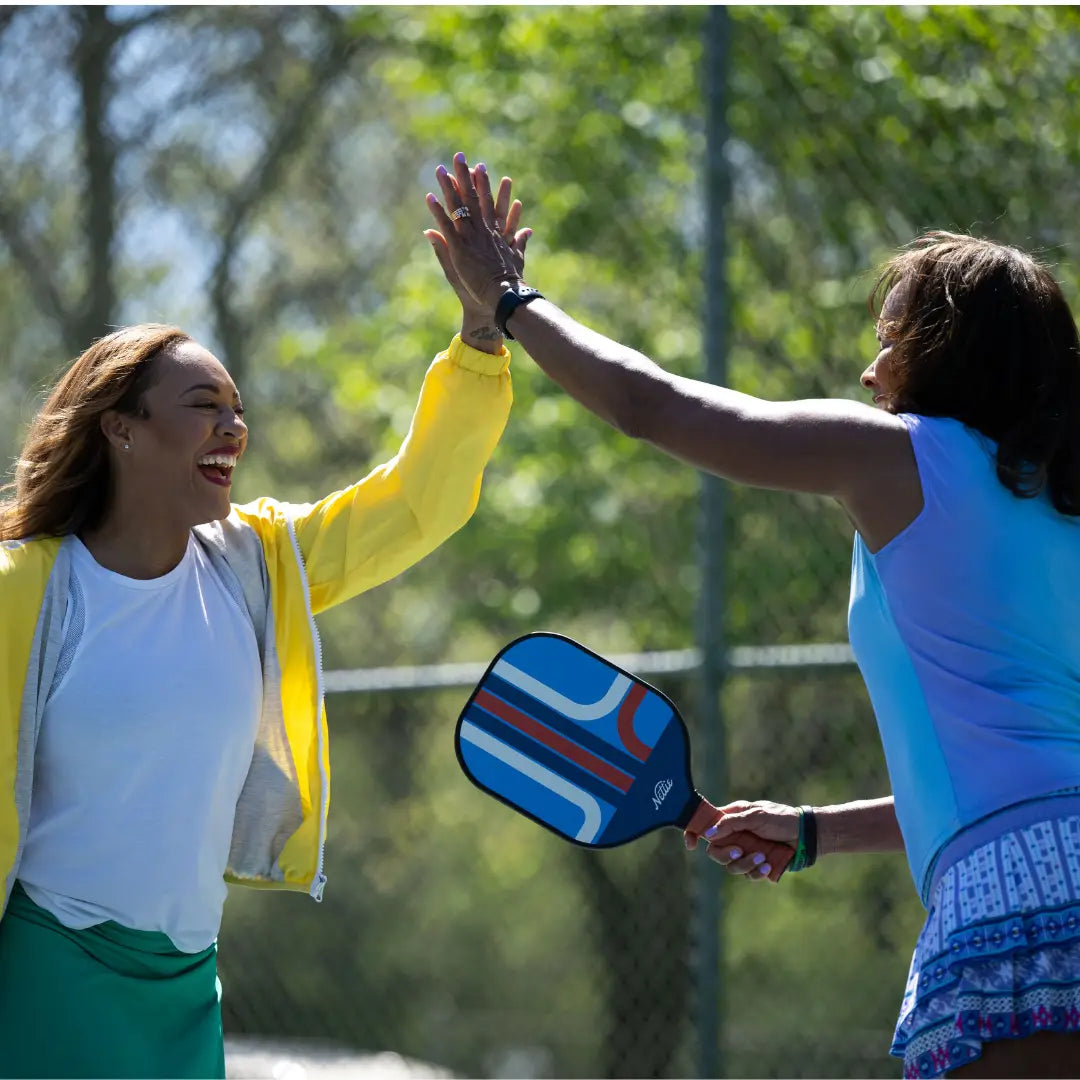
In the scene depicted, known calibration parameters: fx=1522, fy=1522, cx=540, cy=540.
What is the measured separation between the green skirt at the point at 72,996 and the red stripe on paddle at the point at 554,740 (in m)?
0.67

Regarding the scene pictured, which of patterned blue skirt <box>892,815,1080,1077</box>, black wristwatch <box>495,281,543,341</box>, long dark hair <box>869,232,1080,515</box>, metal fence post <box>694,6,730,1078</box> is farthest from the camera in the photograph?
metal fence post <box>694,6,730,1078</box>

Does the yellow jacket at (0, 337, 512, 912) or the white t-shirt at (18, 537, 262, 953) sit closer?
the white t-shirt at (18, 537, 262, 953)

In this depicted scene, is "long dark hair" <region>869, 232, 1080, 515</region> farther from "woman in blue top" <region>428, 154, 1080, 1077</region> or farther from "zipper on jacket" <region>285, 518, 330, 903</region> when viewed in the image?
"zipper on jacket" <region>285, 518, 330, 903</region>

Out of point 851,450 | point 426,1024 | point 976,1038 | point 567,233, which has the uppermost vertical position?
point 567,233

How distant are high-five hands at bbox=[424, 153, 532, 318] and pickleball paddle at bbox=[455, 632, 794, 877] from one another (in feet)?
1.93

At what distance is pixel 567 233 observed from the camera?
788cm

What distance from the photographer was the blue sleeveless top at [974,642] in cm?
200

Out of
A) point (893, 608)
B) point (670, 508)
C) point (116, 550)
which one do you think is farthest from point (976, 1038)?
point (670, 508)

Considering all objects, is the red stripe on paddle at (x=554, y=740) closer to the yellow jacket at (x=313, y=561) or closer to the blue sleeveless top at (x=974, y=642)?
the yellow jacket at (x=313, y=561)

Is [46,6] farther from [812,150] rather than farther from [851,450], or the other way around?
[851,450]

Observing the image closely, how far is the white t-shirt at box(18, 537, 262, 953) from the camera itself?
2.44m

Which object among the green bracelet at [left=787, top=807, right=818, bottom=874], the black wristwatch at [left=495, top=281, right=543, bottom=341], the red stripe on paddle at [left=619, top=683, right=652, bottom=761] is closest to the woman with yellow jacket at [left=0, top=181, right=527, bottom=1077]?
the black wristwatch at [left=495, top=281, right=543, bottom=341]

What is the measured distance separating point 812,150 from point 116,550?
3.21m

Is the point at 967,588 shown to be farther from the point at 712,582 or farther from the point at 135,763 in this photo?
the point at 712,582
